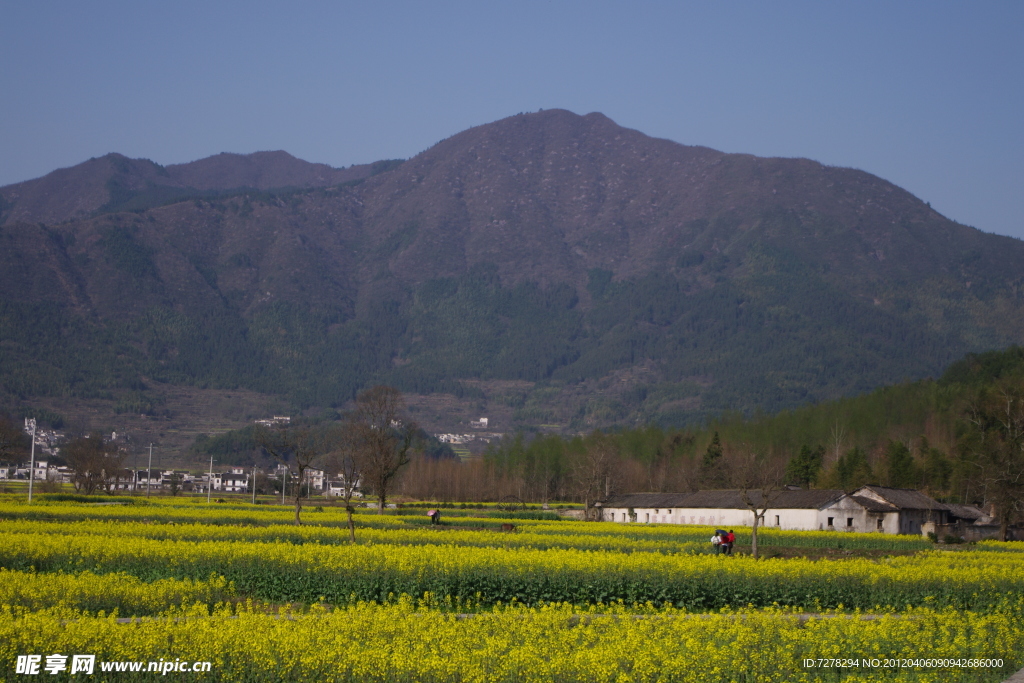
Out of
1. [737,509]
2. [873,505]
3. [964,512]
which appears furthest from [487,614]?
[964,512]

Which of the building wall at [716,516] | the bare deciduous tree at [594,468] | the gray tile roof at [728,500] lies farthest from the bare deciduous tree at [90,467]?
the gray tile roof at [728,500]

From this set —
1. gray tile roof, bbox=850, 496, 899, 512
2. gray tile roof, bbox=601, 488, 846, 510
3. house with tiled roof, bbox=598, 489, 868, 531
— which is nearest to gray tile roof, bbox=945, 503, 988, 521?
gray tile roof, bbox=850, 496, 899, 512

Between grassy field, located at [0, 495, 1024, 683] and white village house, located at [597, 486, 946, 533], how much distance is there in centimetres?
3752

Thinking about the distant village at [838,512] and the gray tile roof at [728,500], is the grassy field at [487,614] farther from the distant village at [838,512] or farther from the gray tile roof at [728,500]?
the gray tile roof at [728,500]

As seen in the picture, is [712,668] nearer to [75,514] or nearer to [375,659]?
[375,659]

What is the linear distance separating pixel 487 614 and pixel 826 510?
62978 millimetres

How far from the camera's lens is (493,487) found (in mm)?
141000

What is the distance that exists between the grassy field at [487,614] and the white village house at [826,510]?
37521 mm

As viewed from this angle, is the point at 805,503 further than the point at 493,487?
No

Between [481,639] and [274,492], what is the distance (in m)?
161

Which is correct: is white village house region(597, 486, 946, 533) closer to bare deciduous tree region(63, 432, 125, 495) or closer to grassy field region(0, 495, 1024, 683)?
grassy field region(0, 495, 1024, 683)

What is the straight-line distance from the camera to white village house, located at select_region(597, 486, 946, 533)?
3049 inches

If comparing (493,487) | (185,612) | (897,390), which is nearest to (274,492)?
(493,487)

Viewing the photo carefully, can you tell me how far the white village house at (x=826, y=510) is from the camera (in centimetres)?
7744
